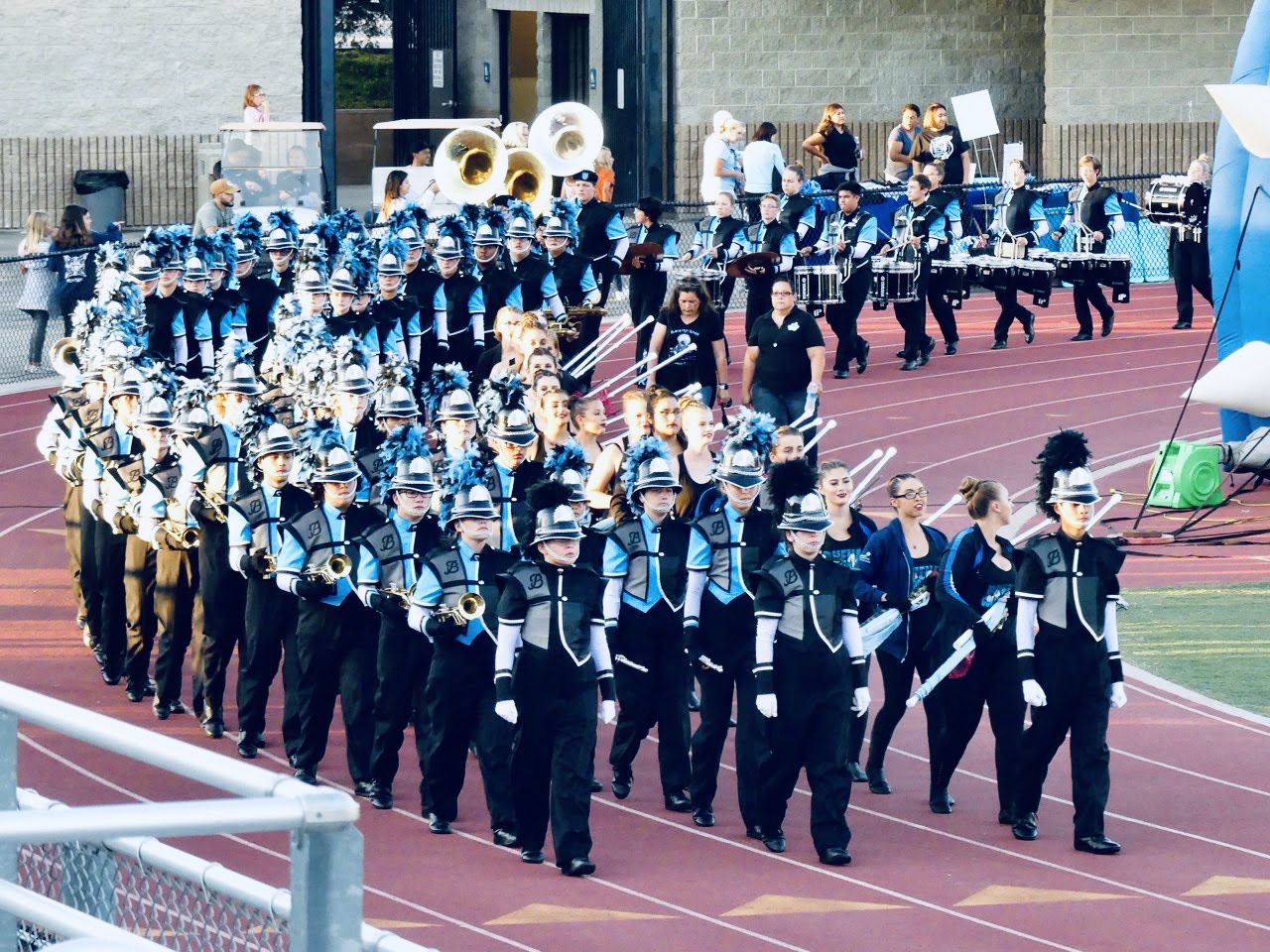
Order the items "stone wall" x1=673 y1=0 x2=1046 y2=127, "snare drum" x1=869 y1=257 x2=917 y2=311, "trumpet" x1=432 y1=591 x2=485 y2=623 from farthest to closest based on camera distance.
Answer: "stone wall" x1=673 y1=0 x2=1046 y2=127, "snare drum" x1=869 y1=257 x2=917 y2=311, "trumpet" x1=432 y1=591 x2=485 y2=623

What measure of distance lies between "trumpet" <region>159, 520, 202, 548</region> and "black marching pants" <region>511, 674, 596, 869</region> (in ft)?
9.46

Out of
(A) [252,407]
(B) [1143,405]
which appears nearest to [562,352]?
Answer: (B) [1143,405]

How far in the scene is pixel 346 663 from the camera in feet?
34.3

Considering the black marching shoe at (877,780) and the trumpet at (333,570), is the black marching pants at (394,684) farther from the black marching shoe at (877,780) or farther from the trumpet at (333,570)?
the black marching shoe at (877,780)

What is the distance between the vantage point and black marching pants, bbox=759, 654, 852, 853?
31.0ft

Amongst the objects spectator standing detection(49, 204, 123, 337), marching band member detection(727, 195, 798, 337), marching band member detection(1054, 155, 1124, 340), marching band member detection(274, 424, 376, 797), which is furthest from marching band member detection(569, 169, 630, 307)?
marching band member detection(274, 424, 376, 797)

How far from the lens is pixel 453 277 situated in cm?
1686

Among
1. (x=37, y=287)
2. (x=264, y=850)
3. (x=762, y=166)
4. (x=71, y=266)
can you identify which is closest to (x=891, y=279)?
(x=762, y=166)

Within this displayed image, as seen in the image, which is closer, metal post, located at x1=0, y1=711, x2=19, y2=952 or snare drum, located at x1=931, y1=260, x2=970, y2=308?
metal post, located at x1=0, y1=711, x2=19, y2=952

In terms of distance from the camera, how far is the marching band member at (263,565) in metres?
10.9

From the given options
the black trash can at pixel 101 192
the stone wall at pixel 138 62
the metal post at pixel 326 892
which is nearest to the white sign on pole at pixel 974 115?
the stone wall at pixel 138 62

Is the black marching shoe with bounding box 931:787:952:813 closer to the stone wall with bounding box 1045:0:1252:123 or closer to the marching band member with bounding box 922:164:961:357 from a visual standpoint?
the marching band member with bounding box 922:164:961:357

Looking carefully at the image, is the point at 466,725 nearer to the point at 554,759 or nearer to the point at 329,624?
the point at 554,759

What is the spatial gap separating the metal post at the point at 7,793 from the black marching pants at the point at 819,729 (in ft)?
18.3
